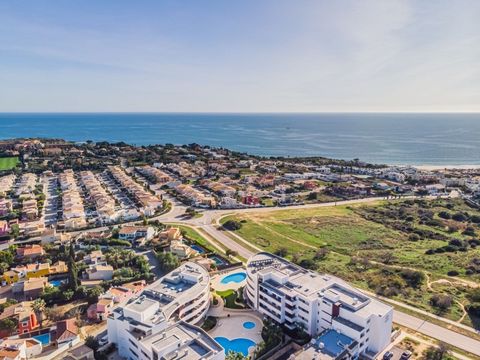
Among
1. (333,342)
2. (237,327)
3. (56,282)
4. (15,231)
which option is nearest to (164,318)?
(237,327)

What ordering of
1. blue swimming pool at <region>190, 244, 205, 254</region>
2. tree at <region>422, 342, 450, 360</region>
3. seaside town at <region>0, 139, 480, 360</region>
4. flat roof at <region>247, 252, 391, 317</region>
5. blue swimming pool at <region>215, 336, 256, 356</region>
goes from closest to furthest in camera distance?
tree at <region>422, 342, 450, 360</region> → seaside town at <region>0, 139, 480, 360</region> → flat roof at <region>247, 252, 391, 317</region> → blue swimming pool at <region>215, 336, 256, 356</region> → blue swimming pool at <region>190, 244, 205, 254</region>

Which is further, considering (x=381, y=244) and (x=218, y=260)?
(x=381, y=244)

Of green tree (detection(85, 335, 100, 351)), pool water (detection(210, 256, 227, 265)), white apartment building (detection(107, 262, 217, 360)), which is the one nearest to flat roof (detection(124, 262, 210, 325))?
white apartment building (detection(107, 262, 217, 360))

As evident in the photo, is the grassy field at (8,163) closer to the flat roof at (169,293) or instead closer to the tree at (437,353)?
the flat roof at (169,293)

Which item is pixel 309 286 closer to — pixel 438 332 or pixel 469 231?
pixel 438 332

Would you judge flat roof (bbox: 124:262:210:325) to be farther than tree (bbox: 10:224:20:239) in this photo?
No

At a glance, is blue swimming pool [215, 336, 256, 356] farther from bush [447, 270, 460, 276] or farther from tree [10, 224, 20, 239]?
tree [10, 224, 20, 239]

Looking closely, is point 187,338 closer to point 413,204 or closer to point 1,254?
point 1,254

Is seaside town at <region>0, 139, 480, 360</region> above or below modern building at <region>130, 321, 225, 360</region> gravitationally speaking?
below
